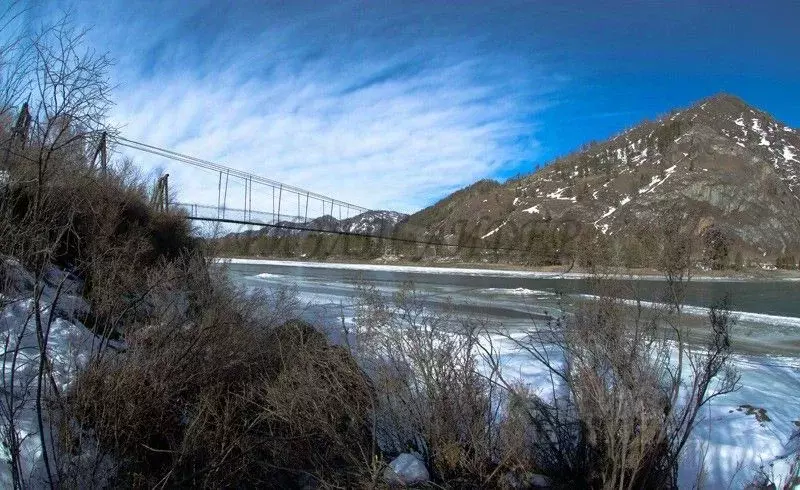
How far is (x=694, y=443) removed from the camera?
10.8m

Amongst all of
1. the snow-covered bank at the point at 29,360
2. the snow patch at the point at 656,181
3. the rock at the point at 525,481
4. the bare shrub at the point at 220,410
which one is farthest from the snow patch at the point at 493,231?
the snow-covered bank at the point at 29,360

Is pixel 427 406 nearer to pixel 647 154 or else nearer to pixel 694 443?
pixel 694 443

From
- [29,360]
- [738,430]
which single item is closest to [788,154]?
[738,430]

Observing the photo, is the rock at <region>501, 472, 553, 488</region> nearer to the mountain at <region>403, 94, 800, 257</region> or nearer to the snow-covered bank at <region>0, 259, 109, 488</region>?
the snow-covered bank at <region>0, 259, 109, 488</region>

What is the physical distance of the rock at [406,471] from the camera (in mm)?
8664

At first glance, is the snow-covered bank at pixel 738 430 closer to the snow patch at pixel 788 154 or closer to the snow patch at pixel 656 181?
the snow patch at pixel 656 181

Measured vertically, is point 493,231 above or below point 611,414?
above

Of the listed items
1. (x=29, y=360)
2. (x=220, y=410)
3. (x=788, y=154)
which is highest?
(x=788, y=154)

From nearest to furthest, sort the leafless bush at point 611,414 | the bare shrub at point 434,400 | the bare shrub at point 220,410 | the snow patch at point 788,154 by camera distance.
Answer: the leafless bush at point 611,414 → the bare shrub at point 220,410 → the bare shrub at point 434,400 → the snow patch at point 788,154

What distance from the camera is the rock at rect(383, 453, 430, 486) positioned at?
866cm

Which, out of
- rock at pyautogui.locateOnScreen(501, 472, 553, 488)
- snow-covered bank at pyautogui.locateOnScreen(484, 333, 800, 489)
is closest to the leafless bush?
rock at pyautogui.locateOnScreen(501, 472, 553, 488)

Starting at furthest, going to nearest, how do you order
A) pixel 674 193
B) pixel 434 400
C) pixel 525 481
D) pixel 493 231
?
→ pixel 493 231 < pixel 674 193 < pixel 434 400 < pixel 525 481

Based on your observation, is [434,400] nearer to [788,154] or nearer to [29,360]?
[29,360]

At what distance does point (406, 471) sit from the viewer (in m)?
8.91
